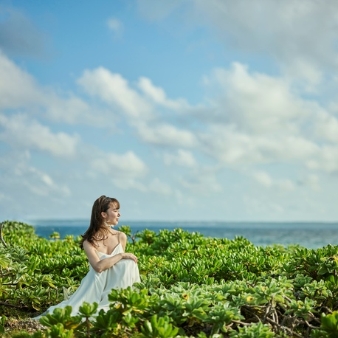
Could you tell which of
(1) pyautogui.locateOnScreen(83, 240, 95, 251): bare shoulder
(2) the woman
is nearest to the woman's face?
(2) the woman

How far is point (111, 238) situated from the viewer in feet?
23.8

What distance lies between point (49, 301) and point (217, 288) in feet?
10.6

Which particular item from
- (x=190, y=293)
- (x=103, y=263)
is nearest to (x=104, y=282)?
(x=103, y=263)

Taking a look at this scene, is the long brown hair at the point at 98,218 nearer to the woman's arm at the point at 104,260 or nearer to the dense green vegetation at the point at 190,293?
the woman's arm at the point at 104,260

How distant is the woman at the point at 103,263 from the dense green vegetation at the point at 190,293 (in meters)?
0.24

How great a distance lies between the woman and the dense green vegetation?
237 mm

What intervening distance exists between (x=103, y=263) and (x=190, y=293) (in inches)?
53.6

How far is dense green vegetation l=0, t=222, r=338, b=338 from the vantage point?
549 centimetres

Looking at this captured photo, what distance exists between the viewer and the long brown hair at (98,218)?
7.07 meters

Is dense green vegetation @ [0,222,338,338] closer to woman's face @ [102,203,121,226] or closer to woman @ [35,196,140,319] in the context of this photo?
woman @ [35,196,140,319]

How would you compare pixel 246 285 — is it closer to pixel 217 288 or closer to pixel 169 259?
pixel 217 288

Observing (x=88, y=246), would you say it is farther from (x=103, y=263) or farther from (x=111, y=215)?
(x=111, y=215)

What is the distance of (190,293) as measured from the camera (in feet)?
19.9

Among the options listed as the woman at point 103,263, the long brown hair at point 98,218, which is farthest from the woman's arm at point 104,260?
the long brown hair at point 98,218
